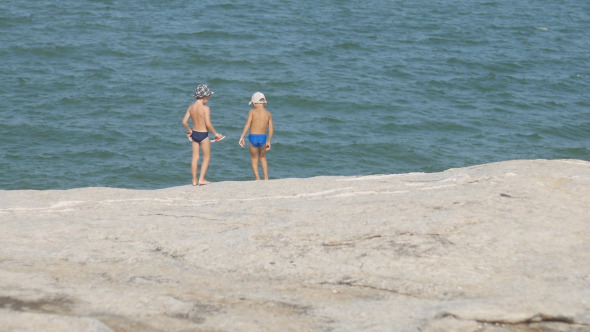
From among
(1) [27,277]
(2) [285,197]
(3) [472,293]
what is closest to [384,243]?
(3) [472,293]

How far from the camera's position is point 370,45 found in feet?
107

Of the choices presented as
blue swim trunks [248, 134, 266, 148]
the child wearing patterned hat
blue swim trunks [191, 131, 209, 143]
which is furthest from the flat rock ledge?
blue swim trunks [248, 134, 266, 148]

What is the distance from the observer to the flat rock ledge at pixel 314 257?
7098 millimetres

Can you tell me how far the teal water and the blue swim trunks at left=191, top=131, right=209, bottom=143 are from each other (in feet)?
22.6

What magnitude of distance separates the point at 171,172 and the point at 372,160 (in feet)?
19.4

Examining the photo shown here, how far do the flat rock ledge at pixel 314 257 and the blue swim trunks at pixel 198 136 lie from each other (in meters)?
3.03

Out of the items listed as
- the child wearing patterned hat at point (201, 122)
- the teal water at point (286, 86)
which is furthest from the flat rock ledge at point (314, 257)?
the teal water at point (286, 86)

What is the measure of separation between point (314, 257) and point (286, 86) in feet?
64.3

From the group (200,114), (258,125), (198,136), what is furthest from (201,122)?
(258,125)

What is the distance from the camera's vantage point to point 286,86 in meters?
27.7

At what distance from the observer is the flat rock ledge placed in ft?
23.3

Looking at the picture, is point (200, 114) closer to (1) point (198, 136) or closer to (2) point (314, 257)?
(1) point (198, 136)

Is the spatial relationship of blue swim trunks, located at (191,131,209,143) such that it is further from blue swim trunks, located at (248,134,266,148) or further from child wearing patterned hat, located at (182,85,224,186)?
blue swim trunks, located at (248,134,266,148)

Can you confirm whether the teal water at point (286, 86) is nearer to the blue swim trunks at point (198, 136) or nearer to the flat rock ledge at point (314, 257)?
the blue swim trunks at point (198, 136)
